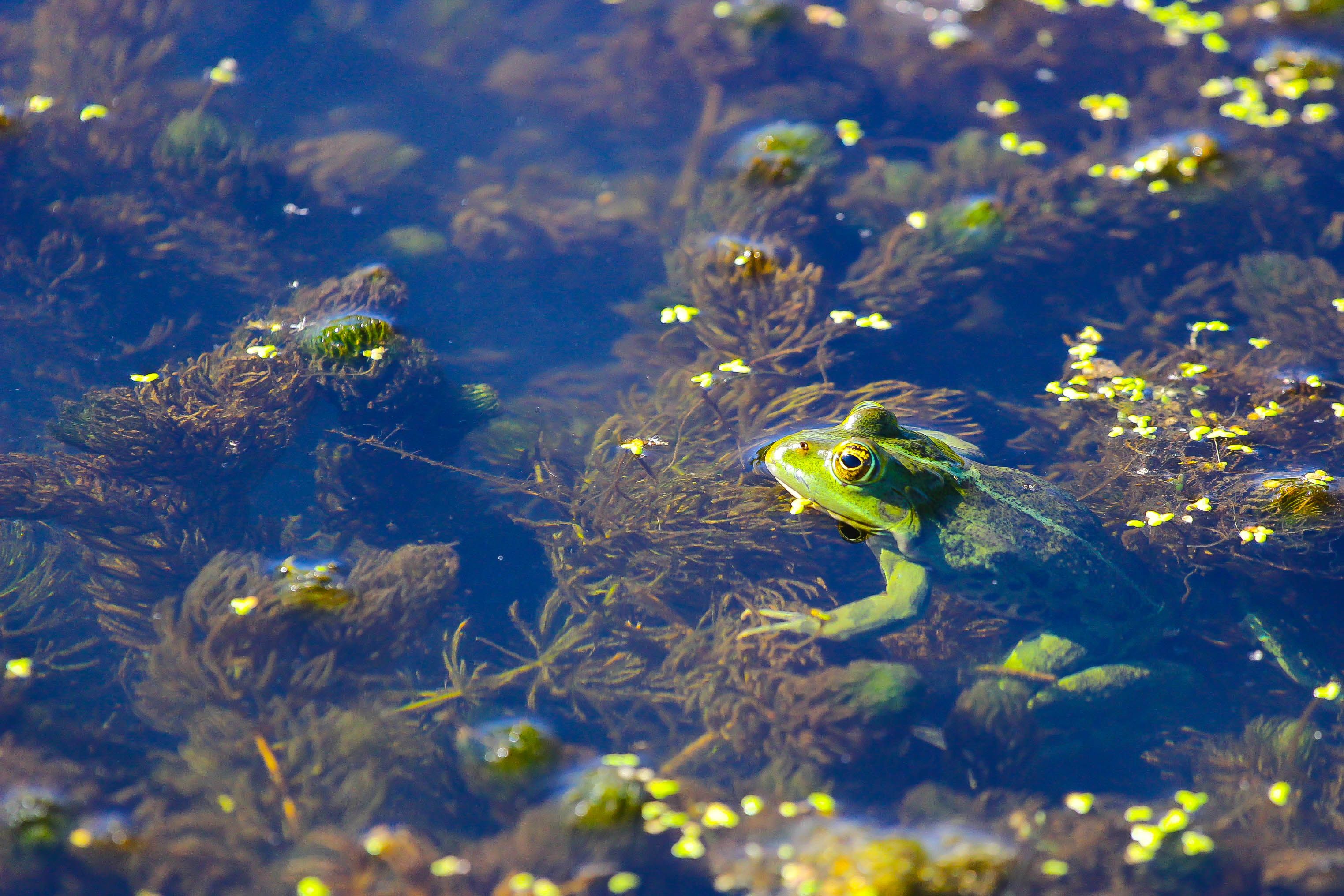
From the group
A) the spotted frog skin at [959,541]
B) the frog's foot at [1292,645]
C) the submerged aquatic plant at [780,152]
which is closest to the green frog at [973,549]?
the spotted frog skin at [959,541]

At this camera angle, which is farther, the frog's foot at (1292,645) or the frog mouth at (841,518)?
the frog mouth at (841,518)

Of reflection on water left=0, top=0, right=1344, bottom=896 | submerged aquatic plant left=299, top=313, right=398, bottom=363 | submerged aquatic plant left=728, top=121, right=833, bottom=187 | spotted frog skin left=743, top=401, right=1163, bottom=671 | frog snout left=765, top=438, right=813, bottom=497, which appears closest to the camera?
reflection on water left=0, top=0, right=1344, bottom=896

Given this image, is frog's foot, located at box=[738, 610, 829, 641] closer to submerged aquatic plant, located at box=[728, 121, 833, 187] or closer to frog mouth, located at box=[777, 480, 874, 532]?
frog mouth, located at box=[777, 480, 874, 532]

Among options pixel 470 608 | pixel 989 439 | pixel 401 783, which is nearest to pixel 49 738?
pixel 401 783

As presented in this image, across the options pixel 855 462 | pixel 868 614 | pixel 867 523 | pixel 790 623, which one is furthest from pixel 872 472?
pixel 790 623

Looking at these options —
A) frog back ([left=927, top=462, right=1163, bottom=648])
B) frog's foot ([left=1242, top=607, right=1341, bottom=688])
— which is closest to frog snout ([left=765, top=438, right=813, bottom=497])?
frog back ([left=927, top=462, right=1163, bottom=648])

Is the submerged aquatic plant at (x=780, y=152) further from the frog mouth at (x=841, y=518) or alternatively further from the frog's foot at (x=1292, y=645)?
the frog's foot at (x=1292, y=645)
